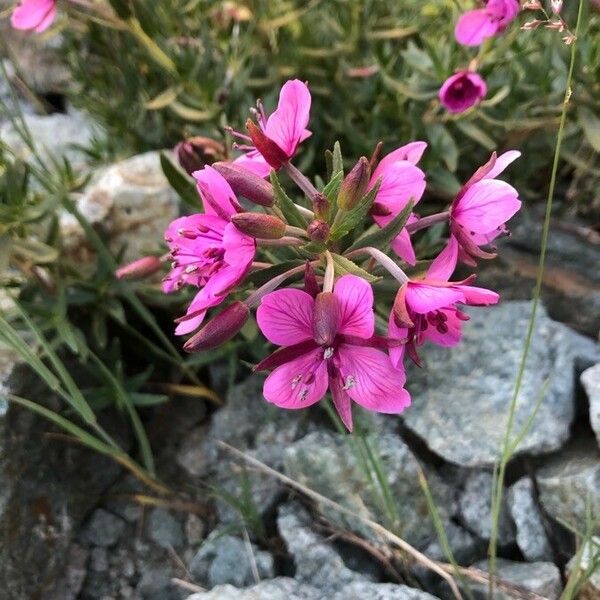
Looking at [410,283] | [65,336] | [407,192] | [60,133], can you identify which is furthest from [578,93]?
[60,133]

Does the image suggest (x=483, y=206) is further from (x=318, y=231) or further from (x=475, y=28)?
(x=475, y=28)

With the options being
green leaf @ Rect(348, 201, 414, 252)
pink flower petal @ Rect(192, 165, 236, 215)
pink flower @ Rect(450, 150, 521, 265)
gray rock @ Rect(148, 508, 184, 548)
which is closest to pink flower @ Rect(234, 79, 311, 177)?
pink flower petal @ Rect(192, 165, 236, 215)

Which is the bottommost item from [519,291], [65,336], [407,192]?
[519,291]

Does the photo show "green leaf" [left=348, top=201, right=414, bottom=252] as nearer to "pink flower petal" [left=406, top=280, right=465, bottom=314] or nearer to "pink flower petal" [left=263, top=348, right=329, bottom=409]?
"pink flower petal" [left=406, top=280, right=465, bottom=314]

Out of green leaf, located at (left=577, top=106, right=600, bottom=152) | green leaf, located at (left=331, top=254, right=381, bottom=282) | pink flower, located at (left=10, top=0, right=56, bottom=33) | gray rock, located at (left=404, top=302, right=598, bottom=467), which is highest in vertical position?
pink flower, located at (left=10, top=0, right=56, bottom=33)

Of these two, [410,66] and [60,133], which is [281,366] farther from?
[60,133]

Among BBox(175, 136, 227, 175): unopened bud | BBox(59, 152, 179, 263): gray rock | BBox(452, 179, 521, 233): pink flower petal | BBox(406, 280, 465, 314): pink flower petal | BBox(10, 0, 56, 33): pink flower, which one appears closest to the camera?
BBox(406, 280, 465, 314): pink flower petal
